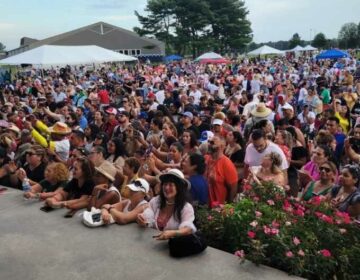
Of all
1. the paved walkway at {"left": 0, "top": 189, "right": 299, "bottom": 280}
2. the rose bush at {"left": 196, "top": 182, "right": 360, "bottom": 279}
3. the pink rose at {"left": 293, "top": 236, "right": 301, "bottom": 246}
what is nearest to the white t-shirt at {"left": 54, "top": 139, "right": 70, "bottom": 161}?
the paved walkway at {"left": 0, "top": 189, "right": 299, "bottom": 280}

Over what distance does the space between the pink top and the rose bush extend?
284 mm

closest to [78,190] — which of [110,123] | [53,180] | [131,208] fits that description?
[53,180]

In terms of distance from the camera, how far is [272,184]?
14.7ft

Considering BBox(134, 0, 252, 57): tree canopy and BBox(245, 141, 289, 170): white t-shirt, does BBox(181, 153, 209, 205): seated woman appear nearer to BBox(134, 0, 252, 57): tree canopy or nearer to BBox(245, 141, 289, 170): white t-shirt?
BBox(245, 141, 289, 170): white t-shirt

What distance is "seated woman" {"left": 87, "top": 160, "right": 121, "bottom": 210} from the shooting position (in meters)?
4.91

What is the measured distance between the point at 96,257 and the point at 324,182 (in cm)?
290

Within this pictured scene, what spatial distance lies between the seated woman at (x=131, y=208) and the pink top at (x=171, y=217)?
20cm

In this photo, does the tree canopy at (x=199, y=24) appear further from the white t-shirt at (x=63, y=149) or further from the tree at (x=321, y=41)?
the white t-shirt at (x=63, y=149)

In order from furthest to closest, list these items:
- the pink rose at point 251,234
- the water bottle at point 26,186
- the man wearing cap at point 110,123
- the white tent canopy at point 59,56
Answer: the white tent canopy at point 59,56
the man wearing cap at point 110,123
the water bottle at point 26,186
the pink rose at point 251,234

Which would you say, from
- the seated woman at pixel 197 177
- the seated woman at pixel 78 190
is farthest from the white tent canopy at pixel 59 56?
the seated woman at pixel 197 177

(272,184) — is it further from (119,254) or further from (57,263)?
(57,263)

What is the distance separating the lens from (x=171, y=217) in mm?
4156

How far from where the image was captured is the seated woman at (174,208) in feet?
12.8

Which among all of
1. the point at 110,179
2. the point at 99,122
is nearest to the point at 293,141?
the point at 110,179
